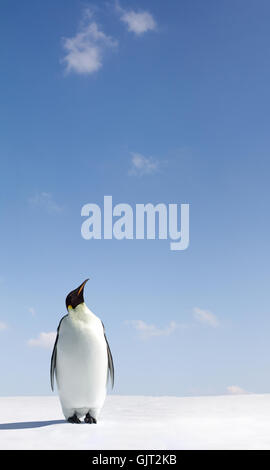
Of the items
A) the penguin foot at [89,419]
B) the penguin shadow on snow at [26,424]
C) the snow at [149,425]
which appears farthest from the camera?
the penguin foot at [89,419]

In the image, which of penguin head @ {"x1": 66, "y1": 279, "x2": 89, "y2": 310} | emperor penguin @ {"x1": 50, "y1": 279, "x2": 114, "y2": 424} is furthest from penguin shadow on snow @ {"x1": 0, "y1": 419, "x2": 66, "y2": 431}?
penguin head @ {"x1": 66, "y1": 279, "x2": 89, "y2": 310}

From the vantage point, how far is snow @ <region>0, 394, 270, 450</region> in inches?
183

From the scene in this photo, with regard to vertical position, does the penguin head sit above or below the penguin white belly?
above

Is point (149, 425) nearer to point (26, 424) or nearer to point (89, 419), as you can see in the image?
point (89, 419)

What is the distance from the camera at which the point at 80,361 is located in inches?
234

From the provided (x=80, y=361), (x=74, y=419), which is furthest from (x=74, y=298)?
(x=74, y=419)

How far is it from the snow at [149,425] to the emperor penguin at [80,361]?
0.71ft

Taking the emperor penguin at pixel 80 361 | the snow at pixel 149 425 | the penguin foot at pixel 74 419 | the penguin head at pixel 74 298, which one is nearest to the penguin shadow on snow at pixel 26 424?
the snow at pixel 149 425

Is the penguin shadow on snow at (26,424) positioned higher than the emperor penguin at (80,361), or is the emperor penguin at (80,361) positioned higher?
the emperor penguin at (80,361)

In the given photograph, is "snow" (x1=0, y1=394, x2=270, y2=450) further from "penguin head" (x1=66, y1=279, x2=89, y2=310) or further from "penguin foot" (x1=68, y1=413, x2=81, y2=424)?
"penguin head" (x1=66, y1=279, x2=89, y2=310)

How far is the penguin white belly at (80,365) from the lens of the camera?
5.95 meters

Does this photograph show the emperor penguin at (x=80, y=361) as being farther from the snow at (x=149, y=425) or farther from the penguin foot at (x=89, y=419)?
the snow at (x=149, y=425)

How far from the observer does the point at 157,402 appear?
849 cm
